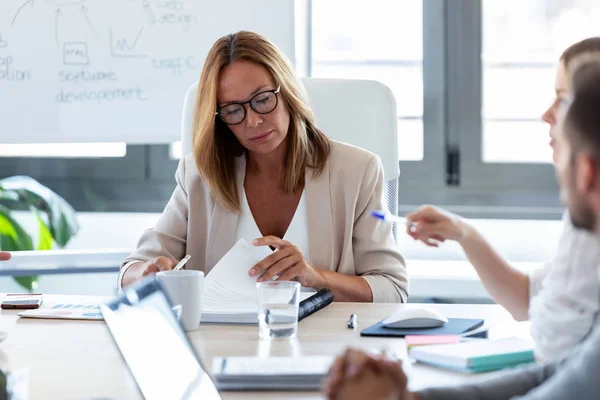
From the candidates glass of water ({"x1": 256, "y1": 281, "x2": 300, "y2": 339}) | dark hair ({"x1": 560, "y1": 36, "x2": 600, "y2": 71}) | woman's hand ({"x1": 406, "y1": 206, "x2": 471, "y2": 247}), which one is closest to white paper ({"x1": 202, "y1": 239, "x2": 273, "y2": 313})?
glass of water ({"x1": 256, "y1": 281, "x2": 300, "y2": 339})

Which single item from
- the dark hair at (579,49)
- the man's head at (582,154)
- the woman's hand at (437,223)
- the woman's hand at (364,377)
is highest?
the dark hair at (579,49)

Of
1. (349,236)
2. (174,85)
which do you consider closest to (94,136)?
(174,85)

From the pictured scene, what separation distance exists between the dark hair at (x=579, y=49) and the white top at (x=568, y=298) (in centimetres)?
30

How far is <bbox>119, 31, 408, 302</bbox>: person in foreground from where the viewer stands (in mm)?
1841

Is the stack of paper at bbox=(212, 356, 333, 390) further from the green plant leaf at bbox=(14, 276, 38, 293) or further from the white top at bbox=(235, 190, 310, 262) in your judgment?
the green plant leaf at bbox=(14, 276, 38, 293)

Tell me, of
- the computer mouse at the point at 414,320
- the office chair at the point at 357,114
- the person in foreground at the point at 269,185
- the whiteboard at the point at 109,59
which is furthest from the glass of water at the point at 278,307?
the whiteboard at the point at 109,59

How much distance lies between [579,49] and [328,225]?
0.77 meters

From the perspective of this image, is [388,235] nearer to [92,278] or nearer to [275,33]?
[275,33]

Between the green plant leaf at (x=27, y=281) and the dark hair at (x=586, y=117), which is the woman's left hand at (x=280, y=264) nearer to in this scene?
the dark hair at (x=586, y=117)

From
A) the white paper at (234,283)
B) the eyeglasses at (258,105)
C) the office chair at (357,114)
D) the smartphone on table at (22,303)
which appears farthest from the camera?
the office chair at (357,114)

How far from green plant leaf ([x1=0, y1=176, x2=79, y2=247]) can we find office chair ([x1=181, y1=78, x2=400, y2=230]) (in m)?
0.93

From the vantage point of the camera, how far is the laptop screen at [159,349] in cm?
88

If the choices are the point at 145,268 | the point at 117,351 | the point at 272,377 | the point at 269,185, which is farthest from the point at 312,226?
the point at 272,377

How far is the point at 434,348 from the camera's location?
1.15 m
